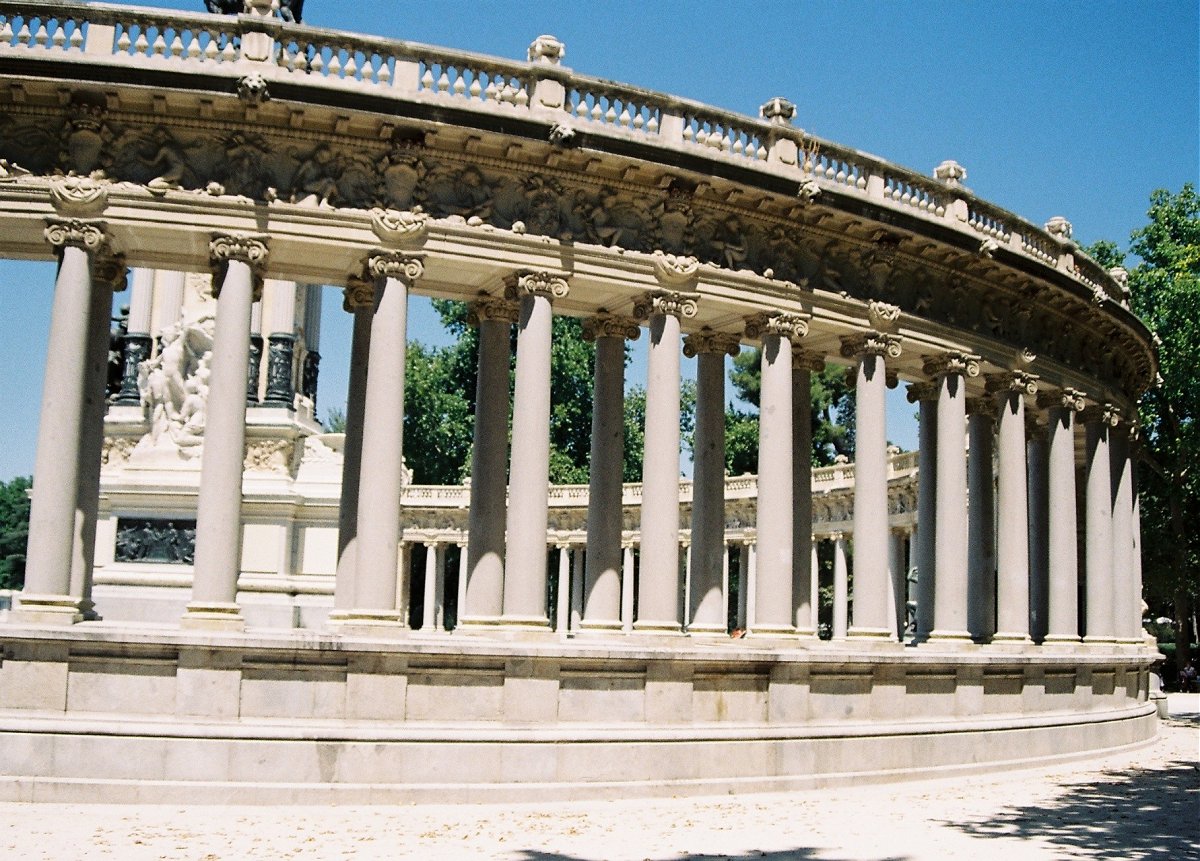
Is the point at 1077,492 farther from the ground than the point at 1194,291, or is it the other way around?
the point at 1194,291

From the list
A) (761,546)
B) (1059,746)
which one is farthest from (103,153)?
(1059,746)

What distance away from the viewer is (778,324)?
36812 millimetres

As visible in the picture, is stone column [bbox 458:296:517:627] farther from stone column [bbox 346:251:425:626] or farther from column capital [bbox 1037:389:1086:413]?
column capital [bbox 1037:389:1086:413]

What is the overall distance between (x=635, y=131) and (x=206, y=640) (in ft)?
52.7

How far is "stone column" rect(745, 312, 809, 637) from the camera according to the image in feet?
118

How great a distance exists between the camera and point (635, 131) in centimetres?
3466

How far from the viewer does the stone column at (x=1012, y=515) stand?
141ft

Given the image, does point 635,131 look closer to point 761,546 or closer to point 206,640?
point 761,546

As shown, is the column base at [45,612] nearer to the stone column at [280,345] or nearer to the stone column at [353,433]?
the stone column at [353,433]

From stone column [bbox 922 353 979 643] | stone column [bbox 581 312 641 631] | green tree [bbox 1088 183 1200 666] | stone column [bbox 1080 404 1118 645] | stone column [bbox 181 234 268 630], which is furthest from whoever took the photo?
green tree [bbox 1088 183 1200 666]

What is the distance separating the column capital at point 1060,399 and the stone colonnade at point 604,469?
0.21ft

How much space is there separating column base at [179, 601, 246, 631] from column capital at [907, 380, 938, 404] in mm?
23501

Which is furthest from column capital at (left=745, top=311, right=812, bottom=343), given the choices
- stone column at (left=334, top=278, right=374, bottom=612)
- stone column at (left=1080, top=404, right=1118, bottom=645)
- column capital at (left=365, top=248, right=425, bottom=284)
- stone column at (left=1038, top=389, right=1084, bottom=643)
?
stone column at (left=1080, top=404, right=1118, bottom=645)

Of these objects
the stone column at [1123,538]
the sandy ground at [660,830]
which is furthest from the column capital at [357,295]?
the stone column at [1123,538]
